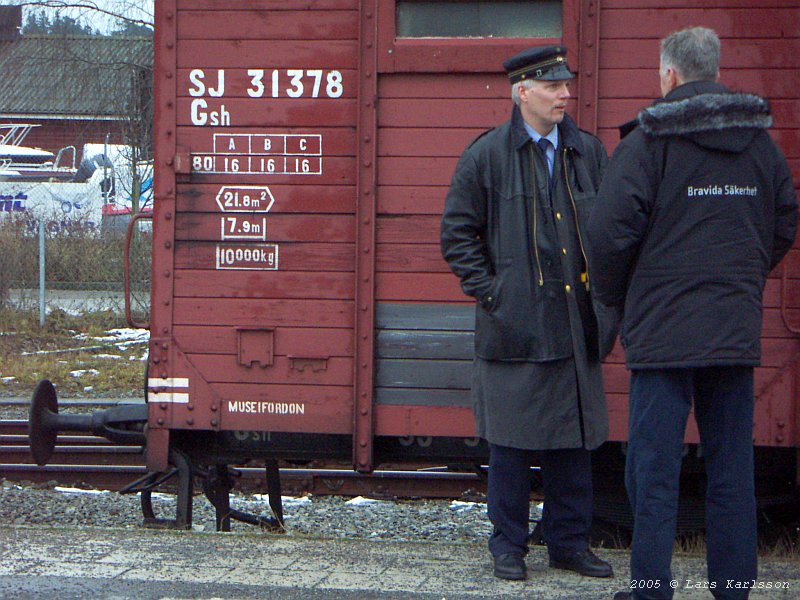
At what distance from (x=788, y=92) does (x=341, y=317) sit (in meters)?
2.15

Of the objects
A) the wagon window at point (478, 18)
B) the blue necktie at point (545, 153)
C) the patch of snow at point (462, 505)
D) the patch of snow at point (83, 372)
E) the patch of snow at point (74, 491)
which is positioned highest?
the wagon window at point (478, 18)

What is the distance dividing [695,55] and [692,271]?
26.2 inches

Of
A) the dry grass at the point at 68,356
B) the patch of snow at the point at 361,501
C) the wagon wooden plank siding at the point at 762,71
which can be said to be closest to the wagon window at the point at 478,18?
the wagon wooden plank siding at the point at 762,71

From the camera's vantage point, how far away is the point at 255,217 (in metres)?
4.97

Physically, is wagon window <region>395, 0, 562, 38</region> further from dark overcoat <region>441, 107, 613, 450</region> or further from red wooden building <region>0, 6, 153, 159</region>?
red wooden building <region>0, 6, 153, 159</region>

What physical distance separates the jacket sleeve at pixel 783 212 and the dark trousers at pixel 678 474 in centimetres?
43

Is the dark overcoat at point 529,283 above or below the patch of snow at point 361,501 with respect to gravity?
above

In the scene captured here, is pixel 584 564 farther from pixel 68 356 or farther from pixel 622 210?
pixel 68 356

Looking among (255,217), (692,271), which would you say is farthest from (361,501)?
(692,271)

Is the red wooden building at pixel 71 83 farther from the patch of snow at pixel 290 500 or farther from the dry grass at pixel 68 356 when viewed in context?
the patch of snow at pixel 290 500

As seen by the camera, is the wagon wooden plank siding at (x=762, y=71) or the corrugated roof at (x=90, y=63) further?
the corrugated roof at (x=90, y=63)

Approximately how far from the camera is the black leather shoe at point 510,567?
407 cm

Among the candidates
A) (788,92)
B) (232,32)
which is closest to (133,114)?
(232,32)

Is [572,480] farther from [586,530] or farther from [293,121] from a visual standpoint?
[293,121]
